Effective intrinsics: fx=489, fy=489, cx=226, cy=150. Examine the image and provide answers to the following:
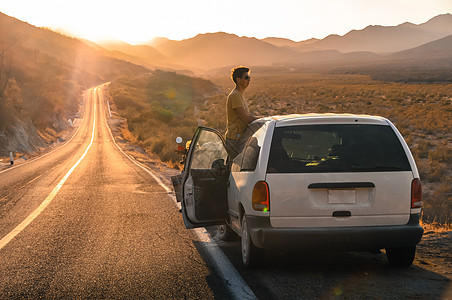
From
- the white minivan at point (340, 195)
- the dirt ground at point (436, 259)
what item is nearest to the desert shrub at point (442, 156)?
the dirt ground at point (436, 259)

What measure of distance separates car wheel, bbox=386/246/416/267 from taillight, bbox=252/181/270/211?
5.12 feet

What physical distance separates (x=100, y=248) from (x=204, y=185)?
1.72 m

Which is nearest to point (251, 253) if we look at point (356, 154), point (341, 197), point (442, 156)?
point (341, 197)

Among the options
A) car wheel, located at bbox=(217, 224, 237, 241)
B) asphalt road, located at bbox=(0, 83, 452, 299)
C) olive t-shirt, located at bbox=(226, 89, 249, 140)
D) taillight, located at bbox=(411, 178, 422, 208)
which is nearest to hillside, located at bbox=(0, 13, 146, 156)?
asphalt road, located at bbox=(0, 83, 452, 299)

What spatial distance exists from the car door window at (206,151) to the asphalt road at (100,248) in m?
1.13

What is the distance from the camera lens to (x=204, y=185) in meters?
6.09

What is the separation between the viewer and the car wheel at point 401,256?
206 inches

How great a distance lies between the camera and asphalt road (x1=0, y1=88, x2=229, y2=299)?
475cm

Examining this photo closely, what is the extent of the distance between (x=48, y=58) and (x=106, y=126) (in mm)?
69489

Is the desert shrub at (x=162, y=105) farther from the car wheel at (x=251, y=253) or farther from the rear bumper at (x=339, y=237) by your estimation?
the rear bumper at (x=339, y=237)

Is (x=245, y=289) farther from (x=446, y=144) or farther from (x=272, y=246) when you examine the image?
(x=446, y=144)

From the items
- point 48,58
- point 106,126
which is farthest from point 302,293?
point 48,58

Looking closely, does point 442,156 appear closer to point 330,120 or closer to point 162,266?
point 330,120

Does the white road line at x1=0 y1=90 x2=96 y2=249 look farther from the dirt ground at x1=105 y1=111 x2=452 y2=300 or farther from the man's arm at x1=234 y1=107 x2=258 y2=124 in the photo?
the dirt ground at x1=105 y1=111 x2=452 y2=300
